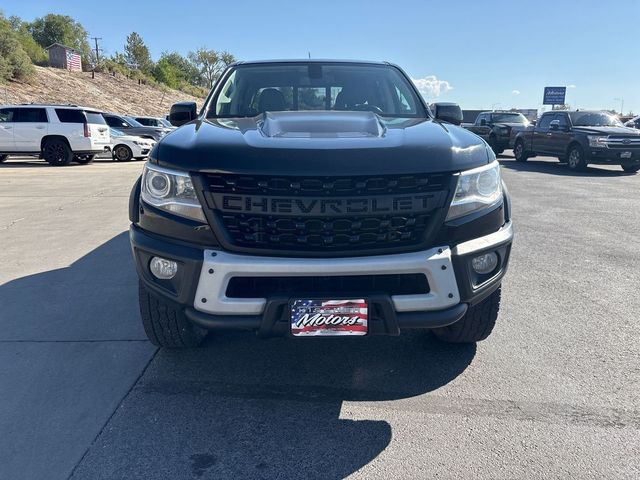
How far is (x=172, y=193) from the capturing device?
256cm

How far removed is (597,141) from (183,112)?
12873 mm

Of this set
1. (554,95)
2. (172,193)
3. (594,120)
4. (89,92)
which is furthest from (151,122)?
(554,95)

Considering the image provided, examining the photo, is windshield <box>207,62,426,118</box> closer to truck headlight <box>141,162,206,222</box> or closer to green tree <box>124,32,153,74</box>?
truck headlight <box>141,162,206,222</box>

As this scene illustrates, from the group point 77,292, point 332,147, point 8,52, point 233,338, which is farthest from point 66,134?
point 8,52

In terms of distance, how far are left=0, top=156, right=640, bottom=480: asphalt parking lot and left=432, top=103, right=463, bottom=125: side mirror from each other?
151 centimetres

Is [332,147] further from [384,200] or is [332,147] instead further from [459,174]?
[459,174]

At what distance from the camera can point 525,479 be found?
2.24 meters

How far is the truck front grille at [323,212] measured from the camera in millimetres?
2406

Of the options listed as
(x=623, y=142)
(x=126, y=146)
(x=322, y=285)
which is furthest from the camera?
(x=126, y=146)

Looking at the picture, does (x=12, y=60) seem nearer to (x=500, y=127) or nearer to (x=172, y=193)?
(x=500, y=127)

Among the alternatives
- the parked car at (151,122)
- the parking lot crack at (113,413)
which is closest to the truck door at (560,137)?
the parking lot crack at (113,413)

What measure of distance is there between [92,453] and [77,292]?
2.32 metres

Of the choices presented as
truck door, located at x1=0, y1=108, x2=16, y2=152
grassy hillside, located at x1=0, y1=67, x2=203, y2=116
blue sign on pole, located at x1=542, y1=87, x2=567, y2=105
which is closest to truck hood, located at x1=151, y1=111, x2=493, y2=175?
truck door, located at x1=0, y1=108, x2=16, y2=152

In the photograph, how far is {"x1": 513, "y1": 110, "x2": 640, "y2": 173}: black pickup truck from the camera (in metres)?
13.7
